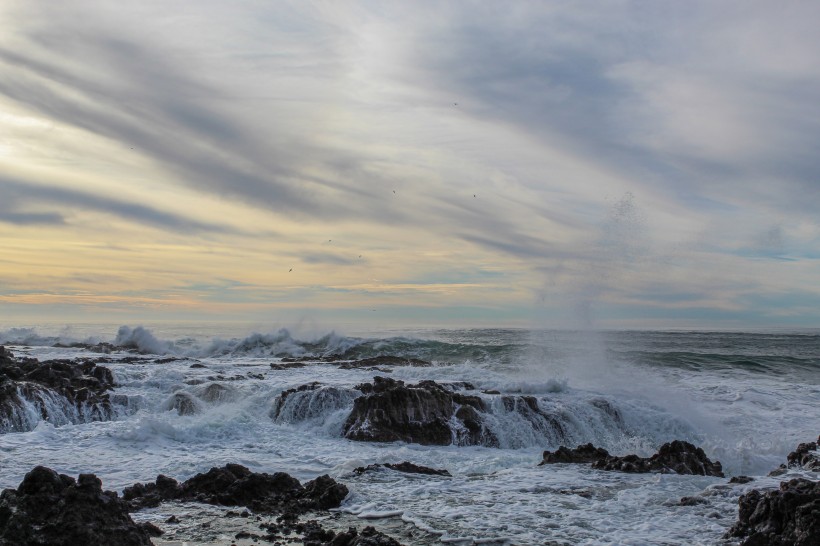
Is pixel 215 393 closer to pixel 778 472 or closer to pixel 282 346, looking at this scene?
pixel 778 472


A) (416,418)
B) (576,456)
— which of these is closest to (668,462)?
(576,456)

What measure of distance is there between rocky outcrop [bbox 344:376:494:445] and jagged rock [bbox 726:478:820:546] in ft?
26.7

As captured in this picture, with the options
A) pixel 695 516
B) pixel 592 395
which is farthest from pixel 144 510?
pixel 592 395

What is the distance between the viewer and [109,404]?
15906 millimetres

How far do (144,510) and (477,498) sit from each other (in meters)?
4.50

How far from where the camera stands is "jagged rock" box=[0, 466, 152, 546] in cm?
552

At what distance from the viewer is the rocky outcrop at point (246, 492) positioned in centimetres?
805

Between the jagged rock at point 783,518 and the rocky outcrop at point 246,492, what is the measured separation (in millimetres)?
4980

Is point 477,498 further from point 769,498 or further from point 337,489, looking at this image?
point 769,498

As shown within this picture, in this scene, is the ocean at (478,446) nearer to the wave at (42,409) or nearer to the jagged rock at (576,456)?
the wave at (42,409)

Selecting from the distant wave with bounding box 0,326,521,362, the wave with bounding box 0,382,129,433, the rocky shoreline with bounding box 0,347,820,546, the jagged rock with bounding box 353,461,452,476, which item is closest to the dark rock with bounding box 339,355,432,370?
the distant wave with bounding box 0,326,521,362

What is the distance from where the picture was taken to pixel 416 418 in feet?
48.6

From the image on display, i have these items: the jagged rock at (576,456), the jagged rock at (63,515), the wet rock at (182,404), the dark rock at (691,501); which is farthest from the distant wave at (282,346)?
the jagged rock at (63,515)

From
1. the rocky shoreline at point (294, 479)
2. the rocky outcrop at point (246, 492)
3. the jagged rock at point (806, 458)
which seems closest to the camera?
the rocky shoreline at point (294, 479)
